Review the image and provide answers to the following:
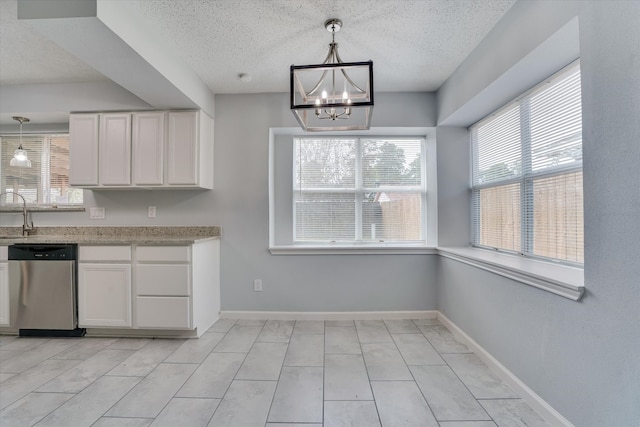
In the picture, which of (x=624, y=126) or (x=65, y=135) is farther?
(x=65, y=135)

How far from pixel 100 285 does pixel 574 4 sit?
12.5 ft

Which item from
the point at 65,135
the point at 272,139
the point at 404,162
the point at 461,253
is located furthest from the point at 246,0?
the point at 65,135

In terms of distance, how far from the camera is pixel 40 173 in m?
3.27

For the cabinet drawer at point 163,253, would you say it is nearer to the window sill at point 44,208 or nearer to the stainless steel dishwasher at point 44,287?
the stainless steel dishwasher at point 44,287

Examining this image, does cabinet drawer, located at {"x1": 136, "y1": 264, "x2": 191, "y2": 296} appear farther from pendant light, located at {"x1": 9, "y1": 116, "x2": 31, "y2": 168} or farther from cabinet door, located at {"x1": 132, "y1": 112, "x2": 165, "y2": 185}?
pendant light, located at {"x1": 9, "y1": 116, "x2": 31, "y2": 168}

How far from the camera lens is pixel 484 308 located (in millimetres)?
2180

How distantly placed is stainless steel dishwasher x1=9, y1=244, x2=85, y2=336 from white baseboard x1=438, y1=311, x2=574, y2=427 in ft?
11.4

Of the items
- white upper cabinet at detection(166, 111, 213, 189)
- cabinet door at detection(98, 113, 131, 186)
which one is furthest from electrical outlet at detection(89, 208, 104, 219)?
white upper cabinet at detection(166, 111, 213, 189)

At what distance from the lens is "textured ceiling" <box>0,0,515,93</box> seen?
182 centimetres

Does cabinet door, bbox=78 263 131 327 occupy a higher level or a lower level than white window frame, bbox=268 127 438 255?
lower

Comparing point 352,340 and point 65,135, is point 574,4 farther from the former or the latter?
point 65,135

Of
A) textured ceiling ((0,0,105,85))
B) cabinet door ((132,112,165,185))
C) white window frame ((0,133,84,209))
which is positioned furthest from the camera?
white window frame ((0,133,84,209))

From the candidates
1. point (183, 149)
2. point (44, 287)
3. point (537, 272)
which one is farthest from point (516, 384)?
point (44, 287)

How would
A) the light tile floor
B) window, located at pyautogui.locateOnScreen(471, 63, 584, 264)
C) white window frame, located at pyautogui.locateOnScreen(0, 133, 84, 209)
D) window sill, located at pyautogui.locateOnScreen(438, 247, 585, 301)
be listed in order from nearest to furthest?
window sill, located at pyautogui.locateOnScreen(438, 247, 585, 301)
the light tile floor
window, located at pyautogui.locateOnScreen(471, 63, 584, 264)
white window frame, located at pyautogui.locateOnScreen(0, 133, 84, 209)
